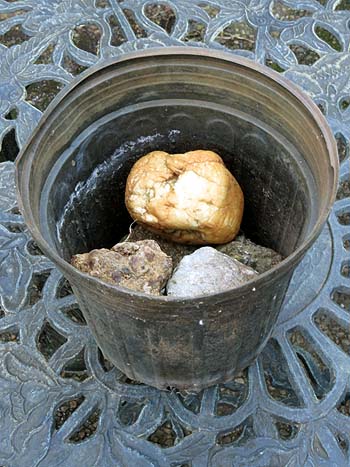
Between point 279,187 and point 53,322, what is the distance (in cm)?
50

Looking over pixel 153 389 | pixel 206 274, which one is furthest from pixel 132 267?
pixel 153 389

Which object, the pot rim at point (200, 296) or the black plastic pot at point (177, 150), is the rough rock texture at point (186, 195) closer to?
the black plastic pot at point (177, 150)

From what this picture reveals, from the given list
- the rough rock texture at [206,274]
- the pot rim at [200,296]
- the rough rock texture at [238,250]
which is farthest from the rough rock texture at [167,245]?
the pot rim at [200,296]

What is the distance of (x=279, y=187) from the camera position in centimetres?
121

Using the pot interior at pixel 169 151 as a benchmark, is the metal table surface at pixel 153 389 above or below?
below

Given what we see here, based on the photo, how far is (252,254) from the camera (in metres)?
1.28

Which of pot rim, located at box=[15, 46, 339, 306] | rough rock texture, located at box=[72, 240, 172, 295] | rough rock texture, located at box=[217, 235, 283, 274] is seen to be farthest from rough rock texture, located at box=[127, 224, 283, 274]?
pot rim, located at box=[15, 46, 339, 306]

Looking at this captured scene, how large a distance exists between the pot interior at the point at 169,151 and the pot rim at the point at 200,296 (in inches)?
4.6

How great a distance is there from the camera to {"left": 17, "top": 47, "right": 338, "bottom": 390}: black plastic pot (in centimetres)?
95

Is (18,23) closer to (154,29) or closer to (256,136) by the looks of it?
(154,29)

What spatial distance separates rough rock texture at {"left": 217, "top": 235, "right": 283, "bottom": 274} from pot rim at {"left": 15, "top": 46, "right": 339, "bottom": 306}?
30 centimetres

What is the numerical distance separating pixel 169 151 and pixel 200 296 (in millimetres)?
528

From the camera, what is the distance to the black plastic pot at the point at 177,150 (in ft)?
3.12

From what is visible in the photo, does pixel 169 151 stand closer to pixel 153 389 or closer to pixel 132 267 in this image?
pixel 132 267
